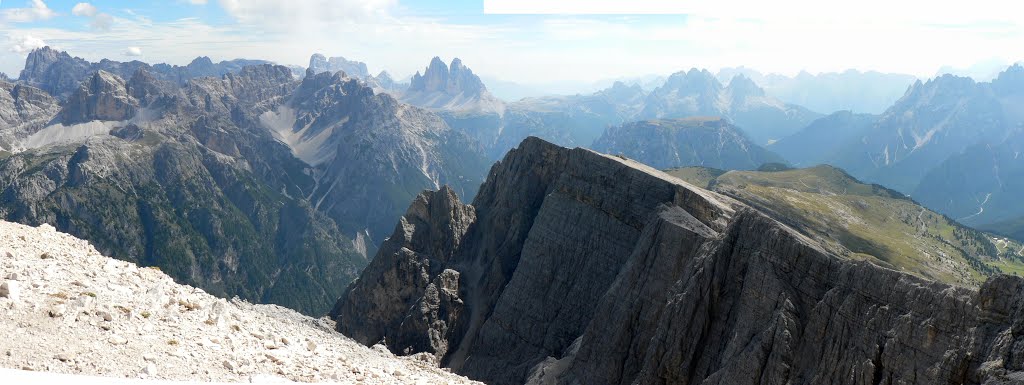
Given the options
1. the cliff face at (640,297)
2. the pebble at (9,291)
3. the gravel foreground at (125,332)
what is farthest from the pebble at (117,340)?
the cliff face at (640,297)

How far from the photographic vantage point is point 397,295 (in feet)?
311

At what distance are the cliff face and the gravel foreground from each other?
2619 centimetres

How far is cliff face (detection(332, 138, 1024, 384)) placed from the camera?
3547cm

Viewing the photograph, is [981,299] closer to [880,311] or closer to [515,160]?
[880,311]

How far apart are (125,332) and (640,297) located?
44.7m

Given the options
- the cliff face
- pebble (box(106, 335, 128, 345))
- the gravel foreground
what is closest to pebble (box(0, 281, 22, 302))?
the gravel foreground

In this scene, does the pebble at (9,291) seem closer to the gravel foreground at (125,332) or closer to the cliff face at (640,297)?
the gravel foreground at (125,332)

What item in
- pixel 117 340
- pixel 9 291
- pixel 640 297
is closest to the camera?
pixel 117 340

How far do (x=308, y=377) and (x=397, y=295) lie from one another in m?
71.5

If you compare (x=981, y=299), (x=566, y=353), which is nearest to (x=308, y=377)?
(x=981, y=299)

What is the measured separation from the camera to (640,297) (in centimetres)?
5928

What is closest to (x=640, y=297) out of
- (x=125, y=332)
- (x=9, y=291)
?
(x=125, y=332)

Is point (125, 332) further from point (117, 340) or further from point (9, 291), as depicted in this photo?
point (9, 291)

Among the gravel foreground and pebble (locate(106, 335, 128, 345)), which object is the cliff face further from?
pebble (locate(106, 335, 128, 345))
